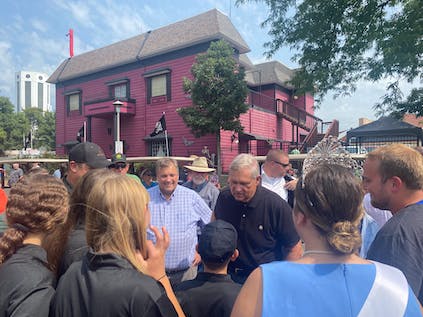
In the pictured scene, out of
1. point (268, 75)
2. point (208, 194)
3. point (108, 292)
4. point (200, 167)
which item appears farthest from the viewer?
point (268, 75)

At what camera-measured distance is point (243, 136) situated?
1930cm

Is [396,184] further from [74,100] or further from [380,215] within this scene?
[74,100]

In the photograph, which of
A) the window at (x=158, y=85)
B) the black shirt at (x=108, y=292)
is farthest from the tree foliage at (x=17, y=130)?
the black shirt at (x=108, y=292)

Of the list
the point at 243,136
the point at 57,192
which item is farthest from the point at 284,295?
the point at 243,136

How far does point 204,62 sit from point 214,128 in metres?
3.11

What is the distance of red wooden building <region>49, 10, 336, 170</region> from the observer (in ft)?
63.4

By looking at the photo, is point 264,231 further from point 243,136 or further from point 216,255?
point 243,136

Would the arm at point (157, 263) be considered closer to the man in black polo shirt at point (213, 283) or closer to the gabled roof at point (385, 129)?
the man in black polo shirt at point (213, 283)

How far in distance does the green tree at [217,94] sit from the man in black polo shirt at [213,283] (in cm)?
1343

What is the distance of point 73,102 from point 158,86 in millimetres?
8900

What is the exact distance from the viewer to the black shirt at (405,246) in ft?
5.72

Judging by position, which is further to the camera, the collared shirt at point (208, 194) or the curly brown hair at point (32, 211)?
the collared shirt at point (208, 194)

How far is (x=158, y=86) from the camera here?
2109 cm

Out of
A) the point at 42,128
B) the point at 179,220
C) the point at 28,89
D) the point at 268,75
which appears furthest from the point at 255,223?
the point at 28,89
